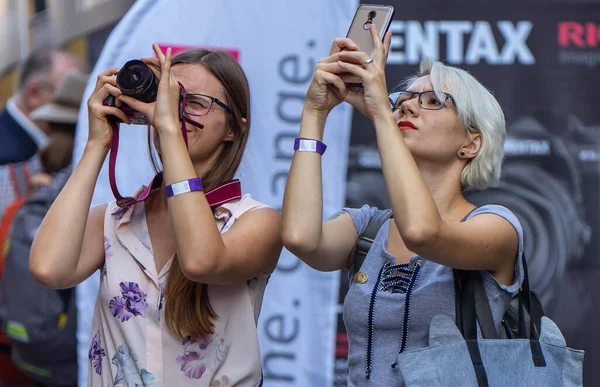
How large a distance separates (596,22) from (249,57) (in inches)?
58.4

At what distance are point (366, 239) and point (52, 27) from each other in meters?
2.87

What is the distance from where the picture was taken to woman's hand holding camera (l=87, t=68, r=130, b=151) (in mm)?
2203

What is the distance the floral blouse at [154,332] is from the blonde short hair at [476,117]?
0.57 m

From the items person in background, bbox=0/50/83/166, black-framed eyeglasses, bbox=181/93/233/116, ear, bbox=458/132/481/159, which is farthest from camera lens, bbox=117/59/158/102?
person in background, bbox=0/50/83/166

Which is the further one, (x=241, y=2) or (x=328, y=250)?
(x=241, y=2)

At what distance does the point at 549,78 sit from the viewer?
3709mm

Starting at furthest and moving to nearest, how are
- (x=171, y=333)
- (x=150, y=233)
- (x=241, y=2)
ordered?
(x=241, y=2) < (x=150, y=233) < (x=171, y=333)

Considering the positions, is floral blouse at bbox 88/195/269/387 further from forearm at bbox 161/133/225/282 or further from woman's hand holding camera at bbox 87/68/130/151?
woman's hand holding camera at bbox 87/68/130/151

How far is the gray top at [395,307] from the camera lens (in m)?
2.12

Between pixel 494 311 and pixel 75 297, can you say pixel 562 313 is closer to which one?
pixel 494 311

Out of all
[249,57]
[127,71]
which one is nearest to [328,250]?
[127,71]

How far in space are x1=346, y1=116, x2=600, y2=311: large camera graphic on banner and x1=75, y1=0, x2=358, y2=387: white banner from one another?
1.23 feet

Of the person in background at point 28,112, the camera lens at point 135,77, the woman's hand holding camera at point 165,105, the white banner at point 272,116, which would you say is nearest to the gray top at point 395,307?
the woman's hand holding camera at point 165,105

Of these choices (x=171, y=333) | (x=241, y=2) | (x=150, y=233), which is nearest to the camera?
(x=171, y=333)
